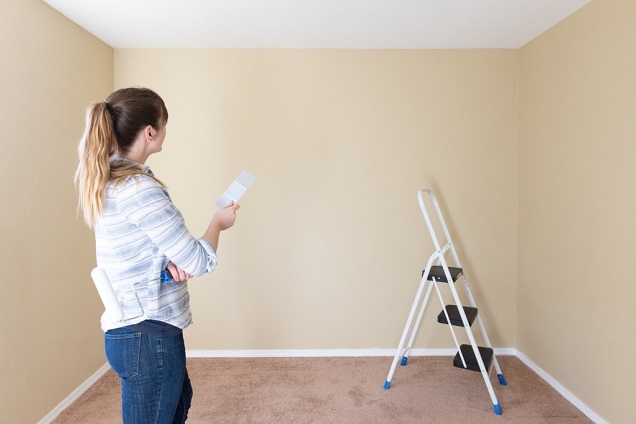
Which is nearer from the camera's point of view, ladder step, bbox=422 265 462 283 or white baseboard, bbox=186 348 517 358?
ladder step, bbox=422 265 462 283

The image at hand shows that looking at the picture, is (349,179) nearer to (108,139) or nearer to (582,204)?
(582,204)

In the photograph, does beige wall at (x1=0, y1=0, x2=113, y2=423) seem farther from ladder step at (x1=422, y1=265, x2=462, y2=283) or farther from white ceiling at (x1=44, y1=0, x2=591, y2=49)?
ladder step at (x1=422, y1=265, x2=462, y2=283)

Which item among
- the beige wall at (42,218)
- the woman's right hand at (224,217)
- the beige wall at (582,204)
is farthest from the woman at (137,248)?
the beige wall at (582,204)

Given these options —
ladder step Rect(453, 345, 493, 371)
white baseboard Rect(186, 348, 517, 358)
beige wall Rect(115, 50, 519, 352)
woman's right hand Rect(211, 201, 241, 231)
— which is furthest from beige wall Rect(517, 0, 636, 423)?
woman's right hand Rect(211, 201, 241, 231)

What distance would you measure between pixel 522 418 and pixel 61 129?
9.90 feet

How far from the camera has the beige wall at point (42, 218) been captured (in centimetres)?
212

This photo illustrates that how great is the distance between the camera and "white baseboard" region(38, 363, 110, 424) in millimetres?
2414

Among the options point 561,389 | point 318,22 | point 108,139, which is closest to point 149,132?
point 108,139

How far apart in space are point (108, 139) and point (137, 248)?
31 centimetres

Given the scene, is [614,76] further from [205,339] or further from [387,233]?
[205,339]

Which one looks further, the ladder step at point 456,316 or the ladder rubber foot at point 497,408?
the ladder step at point 456,316

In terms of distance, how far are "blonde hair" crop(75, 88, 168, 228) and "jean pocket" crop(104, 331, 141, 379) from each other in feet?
1.02

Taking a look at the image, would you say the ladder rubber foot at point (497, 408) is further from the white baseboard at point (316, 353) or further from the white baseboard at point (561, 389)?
the white baseboard at point (316, 353)

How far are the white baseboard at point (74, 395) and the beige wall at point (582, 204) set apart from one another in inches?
115
